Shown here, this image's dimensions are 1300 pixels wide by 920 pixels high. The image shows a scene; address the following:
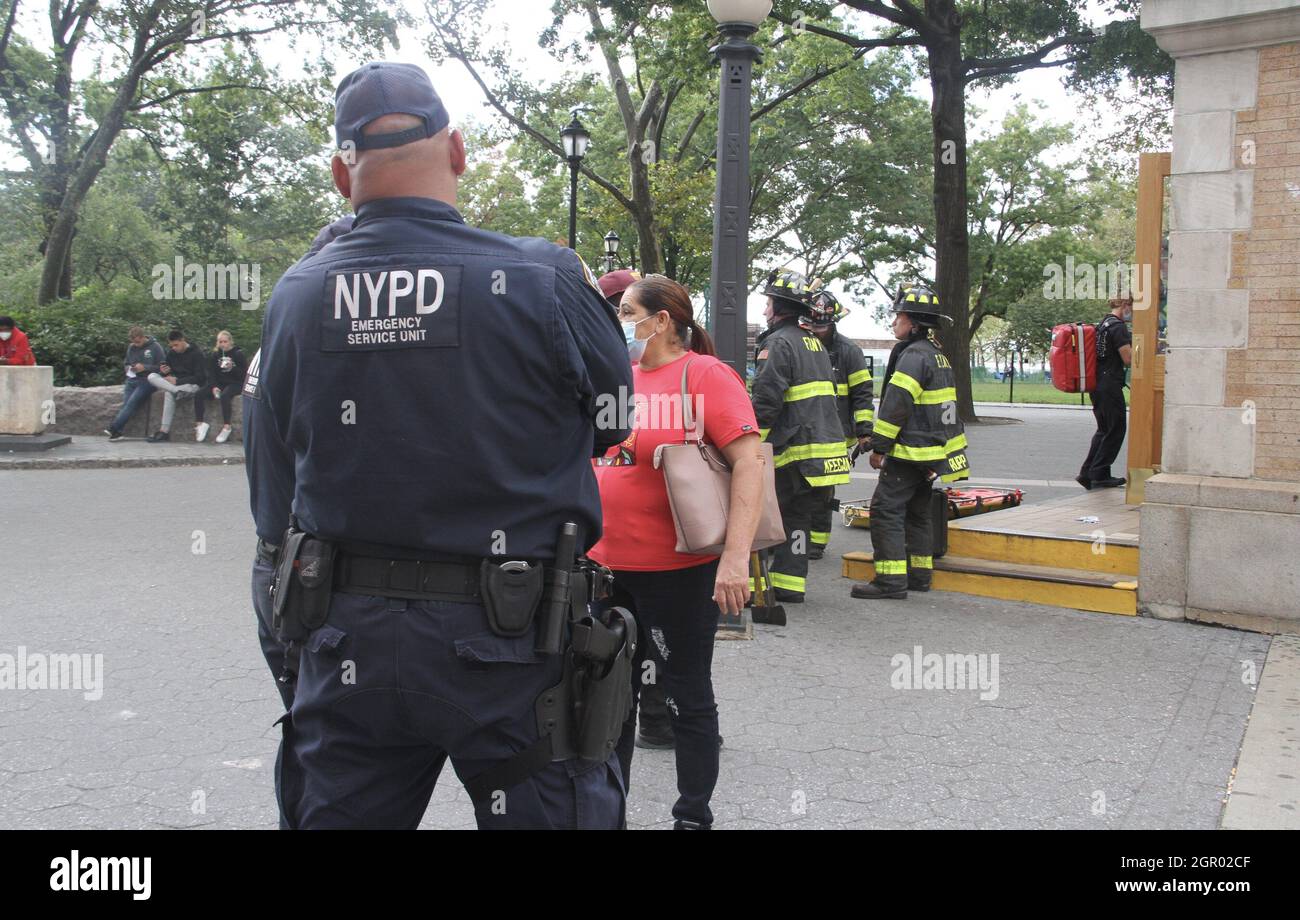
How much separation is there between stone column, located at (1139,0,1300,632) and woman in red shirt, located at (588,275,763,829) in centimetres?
396

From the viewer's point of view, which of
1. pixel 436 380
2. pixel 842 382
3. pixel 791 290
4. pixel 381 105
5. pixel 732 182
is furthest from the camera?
pixel 842 382

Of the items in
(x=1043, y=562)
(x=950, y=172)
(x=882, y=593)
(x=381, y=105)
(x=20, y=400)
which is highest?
(x=950, y=172)

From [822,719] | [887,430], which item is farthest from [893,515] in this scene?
[822,719]

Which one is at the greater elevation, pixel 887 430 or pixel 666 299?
pixel 666 299

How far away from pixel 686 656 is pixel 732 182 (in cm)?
383

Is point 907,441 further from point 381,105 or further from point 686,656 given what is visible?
point 381,105

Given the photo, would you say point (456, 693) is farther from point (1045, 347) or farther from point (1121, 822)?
point (1045, 347)

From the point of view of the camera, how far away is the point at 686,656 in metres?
3.59

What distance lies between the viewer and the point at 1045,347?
51344 millimetres

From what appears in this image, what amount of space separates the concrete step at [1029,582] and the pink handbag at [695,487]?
4.13 m

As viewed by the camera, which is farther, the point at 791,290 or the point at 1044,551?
the point at 1044,551

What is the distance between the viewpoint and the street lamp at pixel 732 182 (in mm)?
6652
